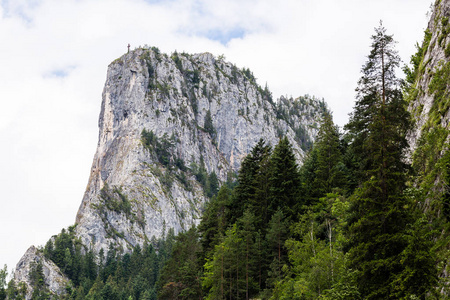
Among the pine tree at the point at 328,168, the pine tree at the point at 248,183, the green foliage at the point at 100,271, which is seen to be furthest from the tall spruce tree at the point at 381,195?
the green foliage at the point at 100,271

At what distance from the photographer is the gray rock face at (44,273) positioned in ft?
445

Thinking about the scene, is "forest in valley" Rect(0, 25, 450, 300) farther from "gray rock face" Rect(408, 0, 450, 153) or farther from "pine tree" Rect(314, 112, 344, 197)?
"gray rock face" Rect(408, 0, 450, 153)

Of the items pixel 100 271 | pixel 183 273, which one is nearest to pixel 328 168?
pixel 183 273

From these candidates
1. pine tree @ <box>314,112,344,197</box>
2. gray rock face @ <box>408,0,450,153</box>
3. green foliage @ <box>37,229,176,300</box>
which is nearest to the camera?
gray rock face @ <box>408,0,450,153</box>

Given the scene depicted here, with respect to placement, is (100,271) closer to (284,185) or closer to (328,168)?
(284,185)

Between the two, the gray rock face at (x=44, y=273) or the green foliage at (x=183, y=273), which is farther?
the gray rock face at (x=44, y=273)

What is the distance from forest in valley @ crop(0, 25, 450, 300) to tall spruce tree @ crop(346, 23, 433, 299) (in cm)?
5

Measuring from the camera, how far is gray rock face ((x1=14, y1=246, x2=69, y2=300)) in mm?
135600

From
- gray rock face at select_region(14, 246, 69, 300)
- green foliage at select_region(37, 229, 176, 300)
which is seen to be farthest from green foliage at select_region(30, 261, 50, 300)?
gray rock face at select_region(14, 246, 69, 300)

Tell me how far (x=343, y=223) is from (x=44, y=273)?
450 ft

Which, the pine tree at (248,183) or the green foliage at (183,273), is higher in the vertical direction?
the pine tree at (248,183)

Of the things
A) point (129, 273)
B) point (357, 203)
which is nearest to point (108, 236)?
point (129, 273)

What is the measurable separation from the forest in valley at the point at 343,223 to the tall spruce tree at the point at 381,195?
0.17ft

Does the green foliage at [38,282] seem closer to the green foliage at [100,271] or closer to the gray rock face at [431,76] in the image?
the green foliage at [100,271]
